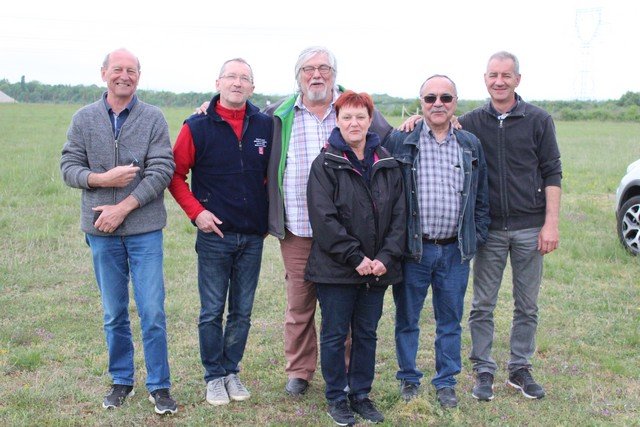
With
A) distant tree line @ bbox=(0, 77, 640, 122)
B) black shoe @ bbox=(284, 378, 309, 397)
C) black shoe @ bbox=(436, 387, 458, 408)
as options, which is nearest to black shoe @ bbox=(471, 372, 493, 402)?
black shoe @ bbox=(436, 387, 458, 408)

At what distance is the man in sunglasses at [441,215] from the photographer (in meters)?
4.77

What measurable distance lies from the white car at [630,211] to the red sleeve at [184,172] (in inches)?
244

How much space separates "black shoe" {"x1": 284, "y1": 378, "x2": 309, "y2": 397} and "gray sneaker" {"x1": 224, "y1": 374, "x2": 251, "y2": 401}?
297 millimetres

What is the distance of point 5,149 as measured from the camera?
823 inches

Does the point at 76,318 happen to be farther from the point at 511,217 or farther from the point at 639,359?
the point at 639,359

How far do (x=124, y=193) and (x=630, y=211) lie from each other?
665cm

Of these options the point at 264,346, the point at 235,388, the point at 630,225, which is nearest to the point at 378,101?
the point at 630,225

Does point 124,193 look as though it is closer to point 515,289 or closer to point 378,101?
point 515,289

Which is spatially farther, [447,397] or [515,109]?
Answer: [515,109]

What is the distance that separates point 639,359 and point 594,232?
17.0ft

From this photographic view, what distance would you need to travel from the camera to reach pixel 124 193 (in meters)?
4.66

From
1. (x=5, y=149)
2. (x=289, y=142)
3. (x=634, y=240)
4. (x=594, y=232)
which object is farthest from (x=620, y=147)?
(x=289, y=142)

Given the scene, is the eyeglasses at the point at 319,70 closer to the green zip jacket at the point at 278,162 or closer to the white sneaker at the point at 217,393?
the green zip jacket at the point at 278,162

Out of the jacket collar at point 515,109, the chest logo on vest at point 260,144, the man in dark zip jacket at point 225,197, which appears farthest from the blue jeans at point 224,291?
the jacket collar at point 515,109
